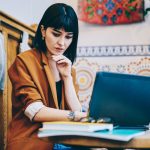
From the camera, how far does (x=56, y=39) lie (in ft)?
4.51

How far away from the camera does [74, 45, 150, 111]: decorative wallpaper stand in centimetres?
270

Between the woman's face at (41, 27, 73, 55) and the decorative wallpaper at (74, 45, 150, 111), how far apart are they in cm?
140

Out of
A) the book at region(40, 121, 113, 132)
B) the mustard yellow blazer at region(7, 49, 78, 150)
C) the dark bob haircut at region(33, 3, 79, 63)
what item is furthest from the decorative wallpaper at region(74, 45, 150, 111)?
the book at region(40, 121, 113, 132)

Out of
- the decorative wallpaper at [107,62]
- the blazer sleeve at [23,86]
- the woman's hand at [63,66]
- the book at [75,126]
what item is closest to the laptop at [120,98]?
the book at [75,126]

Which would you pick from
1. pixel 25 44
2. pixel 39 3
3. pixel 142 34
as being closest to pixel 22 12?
pixel 39 3

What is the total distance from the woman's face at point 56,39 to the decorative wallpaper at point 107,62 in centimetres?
140

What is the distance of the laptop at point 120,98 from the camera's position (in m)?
0.86

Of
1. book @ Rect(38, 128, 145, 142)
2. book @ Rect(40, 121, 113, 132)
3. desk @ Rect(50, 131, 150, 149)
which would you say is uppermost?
book @ Rect(40, 121, 113, 132)

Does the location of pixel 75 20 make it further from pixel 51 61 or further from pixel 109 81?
pixel 109 81

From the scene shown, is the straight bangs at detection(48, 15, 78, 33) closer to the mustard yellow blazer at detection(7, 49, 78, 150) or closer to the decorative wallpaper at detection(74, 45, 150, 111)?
the mustard yellow blazer at detection(7, 49, 78, 150)

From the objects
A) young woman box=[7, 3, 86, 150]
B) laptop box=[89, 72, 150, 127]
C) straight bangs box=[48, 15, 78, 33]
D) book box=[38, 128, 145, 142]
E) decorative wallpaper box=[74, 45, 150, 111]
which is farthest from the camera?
decorative wallpaper box=[74, 45, 150, 111]

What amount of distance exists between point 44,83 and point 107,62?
5.18 feet

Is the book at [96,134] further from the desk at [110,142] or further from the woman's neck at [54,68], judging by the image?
the woman's neck at [54,68]

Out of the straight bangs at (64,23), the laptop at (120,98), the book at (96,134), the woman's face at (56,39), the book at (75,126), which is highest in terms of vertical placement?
the straight bangs at (64,23)
